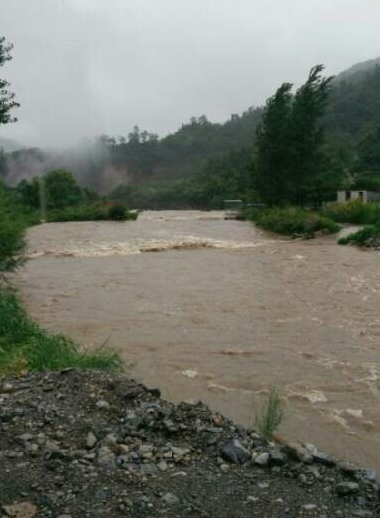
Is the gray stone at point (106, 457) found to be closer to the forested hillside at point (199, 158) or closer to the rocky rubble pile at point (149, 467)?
the rocky rubble pile at point (149, 467)

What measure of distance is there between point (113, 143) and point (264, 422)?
11542 centimetres

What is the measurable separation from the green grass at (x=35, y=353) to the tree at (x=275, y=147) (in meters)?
34.9

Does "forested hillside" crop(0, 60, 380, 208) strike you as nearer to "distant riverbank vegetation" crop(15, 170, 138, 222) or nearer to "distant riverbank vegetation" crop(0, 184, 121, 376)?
"distant riverbank vegetation" crop(15, 170, 138, 222)

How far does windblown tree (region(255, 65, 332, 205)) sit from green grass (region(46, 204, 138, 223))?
11025 mm

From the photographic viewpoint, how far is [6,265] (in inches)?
411

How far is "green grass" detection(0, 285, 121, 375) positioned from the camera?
5.37m

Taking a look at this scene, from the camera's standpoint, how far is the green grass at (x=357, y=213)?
1145 inches

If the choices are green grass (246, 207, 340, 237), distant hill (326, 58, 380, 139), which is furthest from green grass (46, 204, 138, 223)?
distant hill (326, 58, 380, 139)

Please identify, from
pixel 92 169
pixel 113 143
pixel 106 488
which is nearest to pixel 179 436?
pixel 106 488

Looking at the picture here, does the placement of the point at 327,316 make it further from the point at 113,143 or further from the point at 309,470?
the point at 113,143

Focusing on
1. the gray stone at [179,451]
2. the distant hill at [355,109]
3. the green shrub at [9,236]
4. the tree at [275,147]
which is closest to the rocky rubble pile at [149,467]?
the gray stone at [179,451]

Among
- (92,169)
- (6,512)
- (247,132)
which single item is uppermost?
(247,132)

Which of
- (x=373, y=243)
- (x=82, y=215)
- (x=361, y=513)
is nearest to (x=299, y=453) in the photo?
(x=361, y=513)

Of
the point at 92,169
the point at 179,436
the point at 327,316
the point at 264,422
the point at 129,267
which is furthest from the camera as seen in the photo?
the point at 92,169
